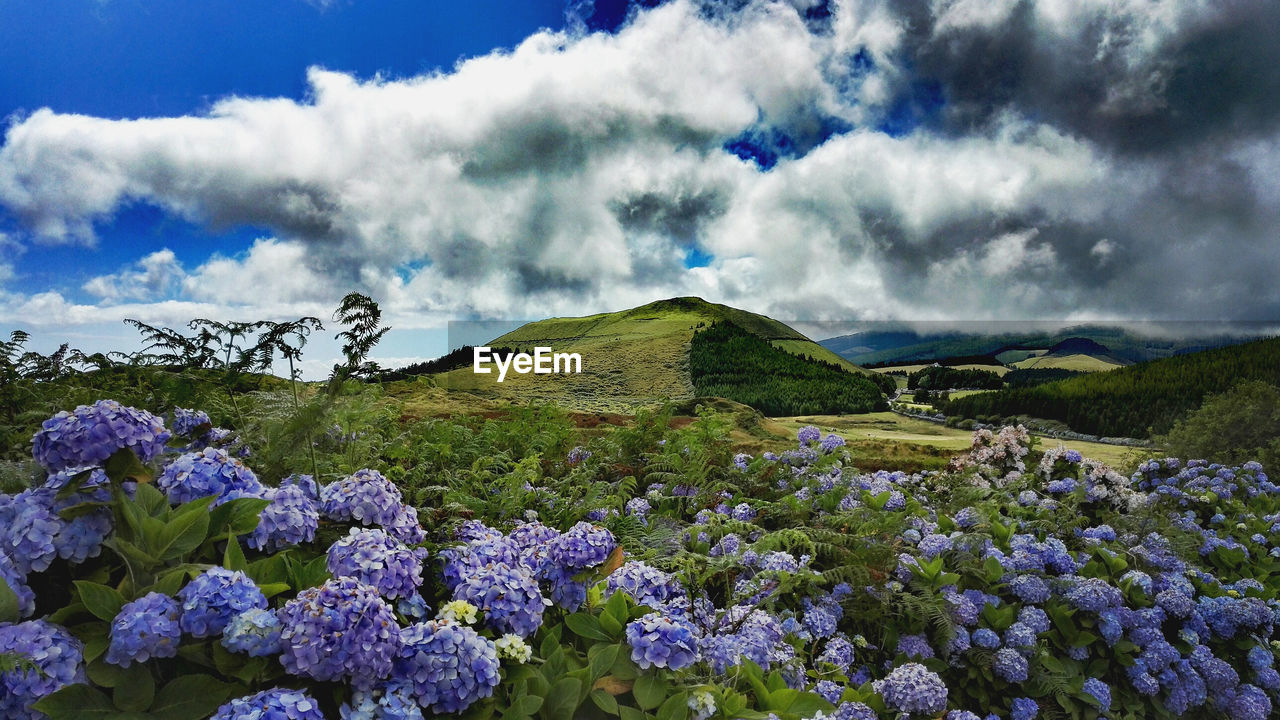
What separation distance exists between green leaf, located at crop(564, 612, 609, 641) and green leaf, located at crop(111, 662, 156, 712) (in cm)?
124

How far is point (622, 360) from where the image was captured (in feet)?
50.9

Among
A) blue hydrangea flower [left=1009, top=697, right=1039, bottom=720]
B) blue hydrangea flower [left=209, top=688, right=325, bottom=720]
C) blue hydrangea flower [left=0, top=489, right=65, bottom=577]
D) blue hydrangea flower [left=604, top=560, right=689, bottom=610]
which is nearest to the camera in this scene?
blue hydrangea flower [left=209, top=688, right=325, bottom=720]

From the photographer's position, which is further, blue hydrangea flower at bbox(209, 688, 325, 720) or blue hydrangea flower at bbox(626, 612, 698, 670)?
blue hydrangea flower at bbox(626, 612, 698, 670)

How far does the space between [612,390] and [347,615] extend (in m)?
12.3

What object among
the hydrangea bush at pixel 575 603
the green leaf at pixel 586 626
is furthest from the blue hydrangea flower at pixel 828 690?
the green leaf at pixel 586 626

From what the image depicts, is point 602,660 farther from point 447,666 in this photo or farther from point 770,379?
point 770,379

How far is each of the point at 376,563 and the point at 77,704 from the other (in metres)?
0.79

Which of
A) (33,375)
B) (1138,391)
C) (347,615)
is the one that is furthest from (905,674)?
(1138,391)

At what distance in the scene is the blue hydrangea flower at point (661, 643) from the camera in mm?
2256

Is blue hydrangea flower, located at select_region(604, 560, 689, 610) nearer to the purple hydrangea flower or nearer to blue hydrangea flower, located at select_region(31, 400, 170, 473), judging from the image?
the purple hydrangea flower

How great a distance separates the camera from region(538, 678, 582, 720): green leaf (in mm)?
2086

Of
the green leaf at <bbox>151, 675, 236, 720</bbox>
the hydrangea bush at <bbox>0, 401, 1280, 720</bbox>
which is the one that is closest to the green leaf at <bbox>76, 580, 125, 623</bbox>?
the hydrangea bush at <bbox>0, 401, 1280, 720</bbox>

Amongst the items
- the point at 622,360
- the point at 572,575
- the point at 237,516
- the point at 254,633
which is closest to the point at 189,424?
the point at 237,516

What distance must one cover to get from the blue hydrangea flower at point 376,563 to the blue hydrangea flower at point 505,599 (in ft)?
0.60
